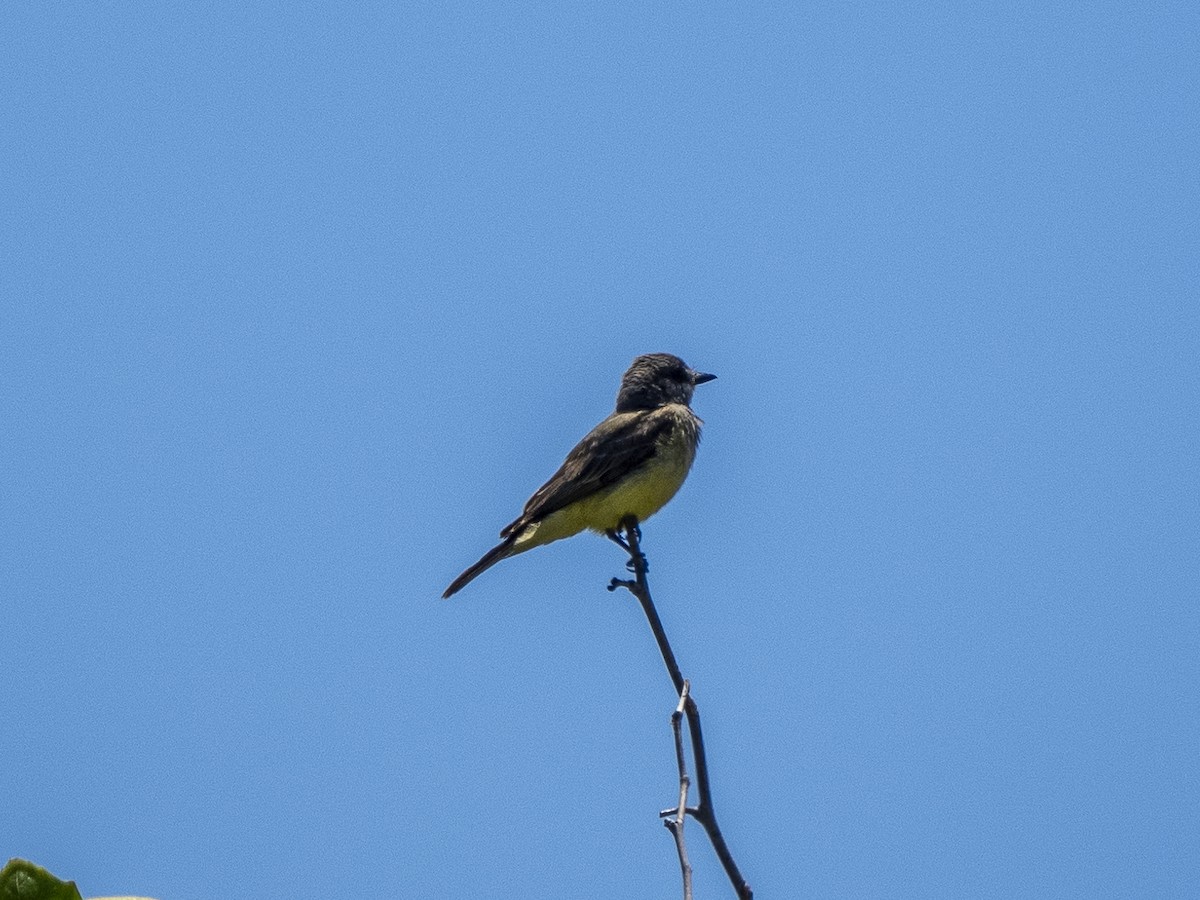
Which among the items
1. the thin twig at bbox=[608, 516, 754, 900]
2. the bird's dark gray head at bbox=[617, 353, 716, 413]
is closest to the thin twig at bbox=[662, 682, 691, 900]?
the thin twig at bbox=[608, 516, 754, 900]

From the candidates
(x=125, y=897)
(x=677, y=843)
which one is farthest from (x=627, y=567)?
(x=125, y=897)

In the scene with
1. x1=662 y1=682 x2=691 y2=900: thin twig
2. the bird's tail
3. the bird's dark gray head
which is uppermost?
the bird's dark gray head

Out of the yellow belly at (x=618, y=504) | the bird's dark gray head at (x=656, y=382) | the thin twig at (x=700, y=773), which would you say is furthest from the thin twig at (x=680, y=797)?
the bird's dark gray head at (x=656, y=382)

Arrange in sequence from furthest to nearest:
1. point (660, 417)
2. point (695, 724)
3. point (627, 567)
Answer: point (660, 417) < point (627, 567) < point (695, 724)

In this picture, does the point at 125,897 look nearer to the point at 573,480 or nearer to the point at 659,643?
the point at 659,643

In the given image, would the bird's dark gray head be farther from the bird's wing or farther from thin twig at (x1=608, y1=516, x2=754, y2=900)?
thin twig at (x1=608, y1=516, x2=754, y2=900)

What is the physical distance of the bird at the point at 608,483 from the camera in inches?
435

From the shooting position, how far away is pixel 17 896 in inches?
110

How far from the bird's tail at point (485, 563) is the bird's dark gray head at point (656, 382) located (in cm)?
231

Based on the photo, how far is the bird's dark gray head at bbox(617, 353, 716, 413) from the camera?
1312 cm

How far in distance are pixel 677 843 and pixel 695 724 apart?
692mm

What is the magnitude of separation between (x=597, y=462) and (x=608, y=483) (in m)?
0.27

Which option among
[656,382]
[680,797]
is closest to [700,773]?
[680,797]

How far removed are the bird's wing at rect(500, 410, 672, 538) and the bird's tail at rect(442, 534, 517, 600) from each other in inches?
4.2
